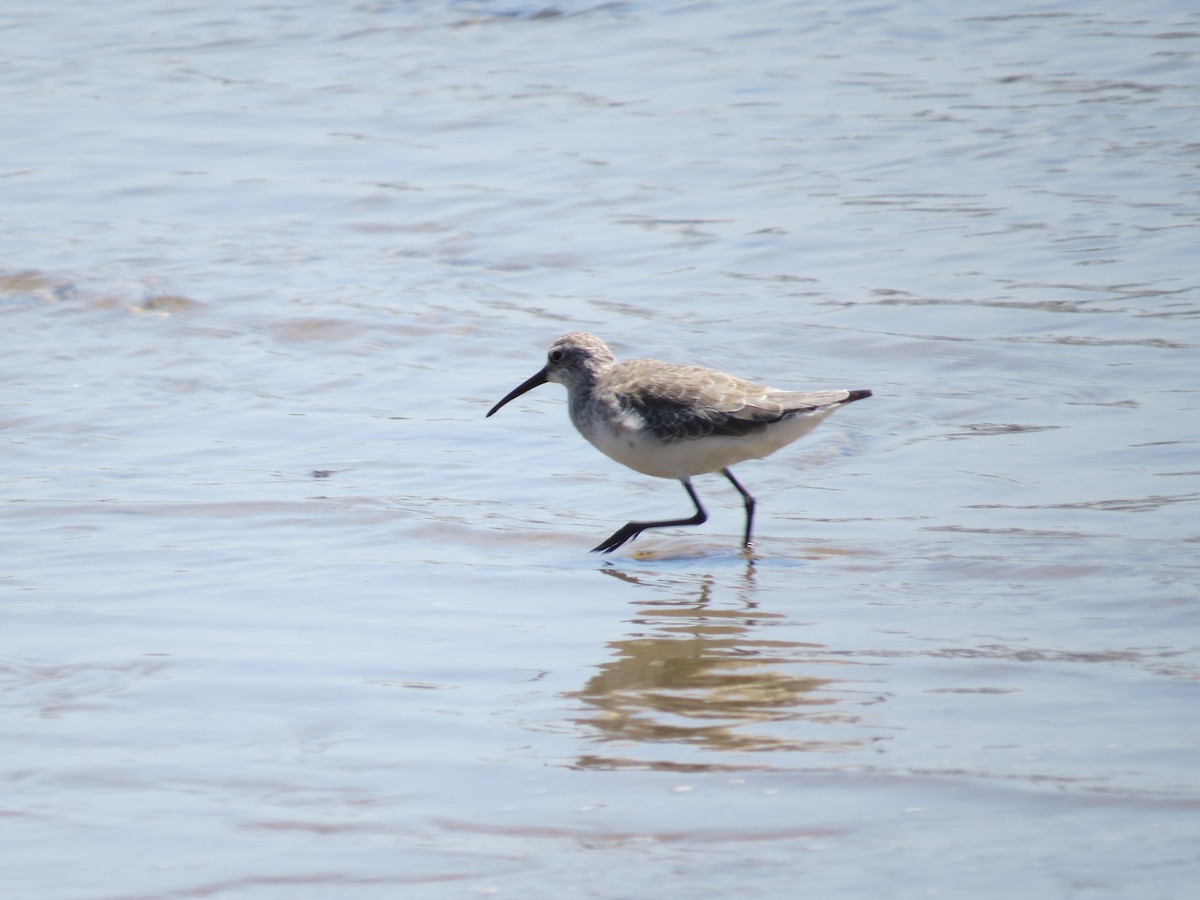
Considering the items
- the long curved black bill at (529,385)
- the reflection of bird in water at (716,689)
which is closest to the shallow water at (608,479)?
the reflection of bird in water at (716,689)

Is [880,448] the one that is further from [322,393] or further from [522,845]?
[522,845]

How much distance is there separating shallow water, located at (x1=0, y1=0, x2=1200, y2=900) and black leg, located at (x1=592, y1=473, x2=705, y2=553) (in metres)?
0.11

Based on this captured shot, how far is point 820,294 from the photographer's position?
10.5 m

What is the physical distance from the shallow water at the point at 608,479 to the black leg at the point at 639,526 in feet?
0.35

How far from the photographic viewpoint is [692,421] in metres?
6.91

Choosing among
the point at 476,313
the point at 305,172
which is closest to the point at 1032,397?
the point at 476,313

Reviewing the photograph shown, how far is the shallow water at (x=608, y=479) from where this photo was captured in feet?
13.3

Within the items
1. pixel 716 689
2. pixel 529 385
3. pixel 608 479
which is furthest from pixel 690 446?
pixel 716 689

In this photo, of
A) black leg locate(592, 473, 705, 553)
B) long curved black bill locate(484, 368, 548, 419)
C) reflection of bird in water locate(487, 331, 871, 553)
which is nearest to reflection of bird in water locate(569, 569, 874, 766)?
black leg locate(592, 473, 705, 553)

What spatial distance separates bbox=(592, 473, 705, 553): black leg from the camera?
6781mm

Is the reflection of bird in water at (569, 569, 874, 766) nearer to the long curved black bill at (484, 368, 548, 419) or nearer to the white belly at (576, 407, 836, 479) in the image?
the white belly at (576, 407, 836, 479)

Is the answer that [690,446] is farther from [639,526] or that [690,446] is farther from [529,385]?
[529,385]

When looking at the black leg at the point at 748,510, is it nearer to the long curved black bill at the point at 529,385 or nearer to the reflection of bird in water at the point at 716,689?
the reflection of bird in water at the point at 716,689

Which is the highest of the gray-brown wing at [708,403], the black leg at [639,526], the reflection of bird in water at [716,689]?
the gray-brown wing at [708,403]
